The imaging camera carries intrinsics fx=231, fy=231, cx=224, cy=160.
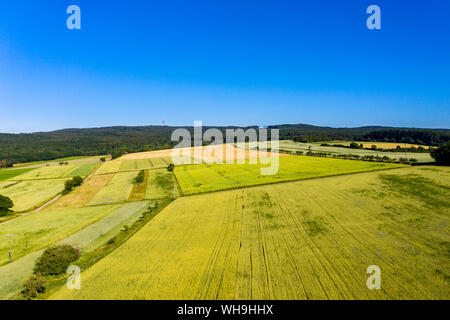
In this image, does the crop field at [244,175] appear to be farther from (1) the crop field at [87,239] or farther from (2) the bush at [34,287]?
Answer: (2) the bush at [34,287]

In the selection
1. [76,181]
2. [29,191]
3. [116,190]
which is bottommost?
[29,191]

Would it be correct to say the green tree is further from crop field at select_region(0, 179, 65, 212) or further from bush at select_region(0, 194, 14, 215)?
bush at select_region(0, 194, 14, 215)

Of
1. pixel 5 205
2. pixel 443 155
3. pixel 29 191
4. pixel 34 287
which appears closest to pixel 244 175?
pixel 34 287

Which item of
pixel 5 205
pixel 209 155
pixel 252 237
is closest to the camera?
Result: pixel 252 237

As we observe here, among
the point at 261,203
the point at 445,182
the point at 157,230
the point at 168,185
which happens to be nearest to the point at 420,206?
the point at 445,182

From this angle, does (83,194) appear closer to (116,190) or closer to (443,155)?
(116,190)

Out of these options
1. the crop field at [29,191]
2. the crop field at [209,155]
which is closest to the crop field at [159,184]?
the crop field at [209,155]

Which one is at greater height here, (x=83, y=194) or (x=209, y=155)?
(x=209, y=155)
